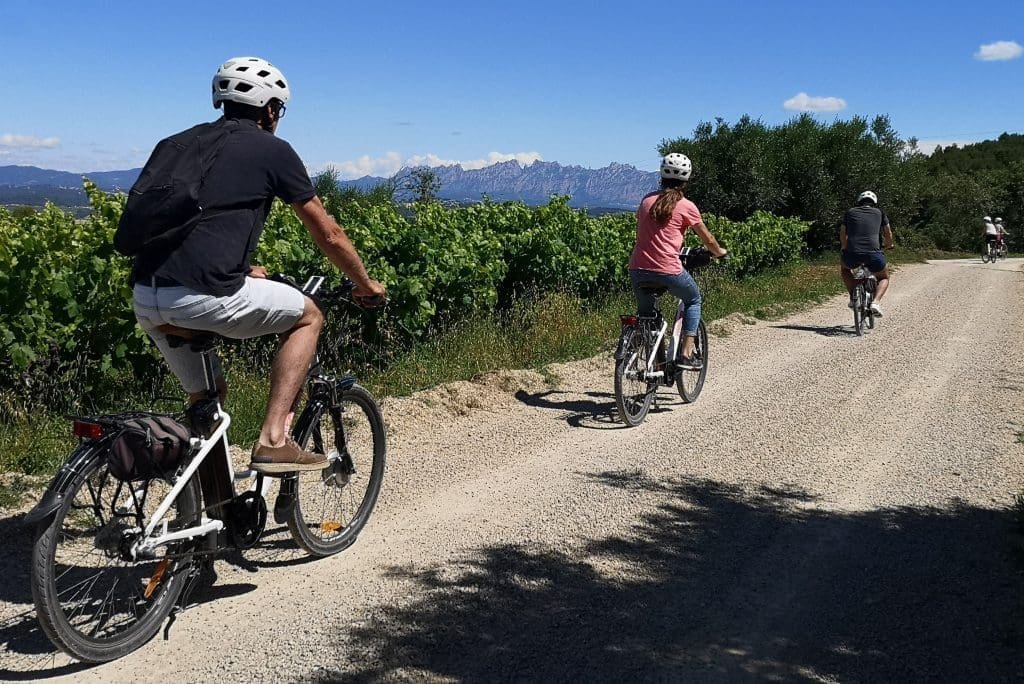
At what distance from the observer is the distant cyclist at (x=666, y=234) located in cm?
749

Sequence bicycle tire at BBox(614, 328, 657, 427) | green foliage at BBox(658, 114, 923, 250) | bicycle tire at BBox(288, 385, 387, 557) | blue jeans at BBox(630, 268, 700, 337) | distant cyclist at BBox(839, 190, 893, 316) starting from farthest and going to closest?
green foliage at BBox(658, 114, 923, 250) → distant cyclist at BBox(839, 190, 893, 316) → blue jeans at BBox(630, 268, 700, 337) → bicycle tire at BBox(614, 328, 657, 427) → bicycle tire at BBox(288, 385, 387, 557)

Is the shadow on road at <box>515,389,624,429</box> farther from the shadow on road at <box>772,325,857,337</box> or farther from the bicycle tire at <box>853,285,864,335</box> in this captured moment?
the bicycle tire at <box>853,285,864,335</box>

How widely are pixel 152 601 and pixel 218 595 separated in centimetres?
45

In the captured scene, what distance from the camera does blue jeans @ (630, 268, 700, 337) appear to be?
7621 millimetres

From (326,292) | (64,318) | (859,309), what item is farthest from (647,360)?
(859,309)

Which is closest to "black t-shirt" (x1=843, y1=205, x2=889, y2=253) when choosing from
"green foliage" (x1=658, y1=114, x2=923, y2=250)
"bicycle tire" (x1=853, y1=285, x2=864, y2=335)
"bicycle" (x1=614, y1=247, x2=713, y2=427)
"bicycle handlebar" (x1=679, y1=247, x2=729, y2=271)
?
"bicycle tire" (x1=853, y1=285, x2=864, y2=335)

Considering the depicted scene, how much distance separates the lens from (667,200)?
24.6 ft

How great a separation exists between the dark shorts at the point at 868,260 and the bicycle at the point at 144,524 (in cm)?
1114

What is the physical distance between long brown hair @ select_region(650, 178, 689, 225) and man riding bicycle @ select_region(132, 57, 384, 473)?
407cm

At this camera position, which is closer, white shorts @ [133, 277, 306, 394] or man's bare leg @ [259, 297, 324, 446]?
white shorts @ [133, 277, 306, 394]

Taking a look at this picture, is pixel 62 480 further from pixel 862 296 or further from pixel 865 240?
pixel 865 240

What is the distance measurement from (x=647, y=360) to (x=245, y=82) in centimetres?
482

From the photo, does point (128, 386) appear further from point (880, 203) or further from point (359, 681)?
point (880, 203)

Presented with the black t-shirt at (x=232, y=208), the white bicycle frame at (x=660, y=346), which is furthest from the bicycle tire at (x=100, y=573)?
the white bicycle frame at (x=660, y=346)
